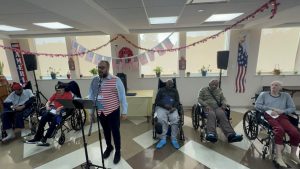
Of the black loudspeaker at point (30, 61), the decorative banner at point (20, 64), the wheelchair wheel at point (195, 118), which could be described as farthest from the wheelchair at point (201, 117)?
the decorative banner at point (20, 64)

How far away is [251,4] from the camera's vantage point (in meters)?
2.19

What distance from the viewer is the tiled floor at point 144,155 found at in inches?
94.5

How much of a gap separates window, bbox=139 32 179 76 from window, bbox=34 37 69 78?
2.23 metres

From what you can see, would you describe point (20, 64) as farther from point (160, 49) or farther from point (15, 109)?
point (160, 49)

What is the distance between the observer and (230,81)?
4.48 meters

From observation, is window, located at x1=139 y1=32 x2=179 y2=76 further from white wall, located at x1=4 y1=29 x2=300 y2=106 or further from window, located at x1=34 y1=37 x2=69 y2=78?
window, located at x1=34 y1=37 x2=69 y2=78

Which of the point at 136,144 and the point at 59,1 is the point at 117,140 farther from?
the point at 59,1

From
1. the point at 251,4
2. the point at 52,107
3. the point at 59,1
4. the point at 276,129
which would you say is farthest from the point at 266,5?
the point at 52,107

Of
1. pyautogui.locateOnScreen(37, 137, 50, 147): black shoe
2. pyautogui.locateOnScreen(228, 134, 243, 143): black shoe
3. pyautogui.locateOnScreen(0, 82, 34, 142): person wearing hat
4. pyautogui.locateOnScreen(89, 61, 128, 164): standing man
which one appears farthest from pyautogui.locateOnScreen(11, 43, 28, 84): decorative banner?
pyautogui.locateOnScreen(228, 134, 243, 143): black shoe

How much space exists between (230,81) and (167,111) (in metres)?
2.35

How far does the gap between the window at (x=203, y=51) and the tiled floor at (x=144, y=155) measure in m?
2.00

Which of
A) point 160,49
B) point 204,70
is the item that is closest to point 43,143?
point 160,49

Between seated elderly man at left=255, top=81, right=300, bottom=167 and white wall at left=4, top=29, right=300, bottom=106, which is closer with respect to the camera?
seated elderly man at left=255, top=81, right=300, bottom=167

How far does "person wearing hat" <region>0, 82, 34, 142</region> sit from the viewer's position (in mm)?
3129
